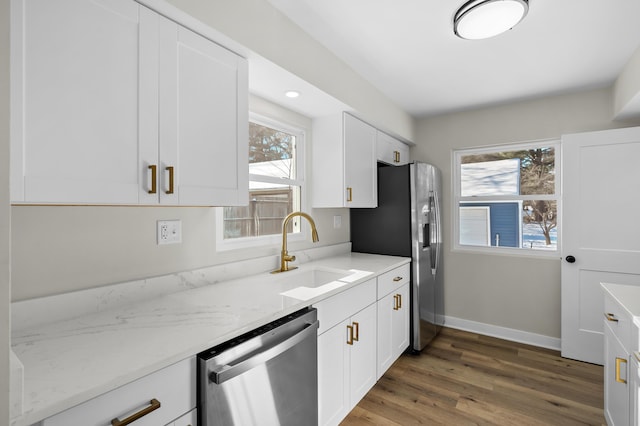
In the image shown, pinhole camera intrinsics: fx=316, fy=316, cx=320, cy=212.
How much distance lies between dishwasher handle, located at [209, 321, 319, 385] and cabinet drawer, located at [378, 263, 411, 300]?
2.94 ft

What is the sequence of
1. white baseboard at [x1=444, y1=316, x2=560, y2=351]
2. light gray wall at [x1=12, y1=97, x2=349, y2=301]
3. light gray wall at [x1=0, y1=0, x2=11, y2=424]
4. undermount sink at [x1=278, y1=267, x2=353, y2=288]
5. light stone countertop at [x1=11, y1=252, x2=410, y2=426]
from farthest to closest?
white baseboard at [x1=444, y1=316, x2=560, y2=351] → undermount sink at [x1=278, y1=267, x2=353, y2=288] → light gray wall at [x1=12, y1=97, x2=349, y2=301] → light stone countertop at [x1=11, y1=252, x2=410, y2=426] → light gray wall at [x1=0, y1=0, x2=11, y2=424]

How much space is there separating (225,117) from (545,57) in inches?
87.7

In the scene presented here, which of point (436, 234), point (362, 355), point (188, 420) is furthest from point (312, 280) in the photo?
point (436, 234)

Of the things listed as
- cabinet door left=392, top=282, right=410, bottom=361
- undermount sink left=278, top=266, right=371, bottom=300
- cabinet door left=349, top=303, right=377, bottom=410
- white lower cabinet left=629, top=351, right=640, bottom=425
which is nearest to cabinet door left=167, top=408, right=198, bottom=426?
undermount sink left=278, top=266, right=371, bottom=300

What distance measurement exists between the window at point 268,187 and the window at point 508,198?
194 cm

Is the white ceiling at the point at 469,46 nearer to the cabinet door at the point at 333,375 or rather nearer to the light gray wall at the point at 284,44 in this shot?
the light gray wall at the point at 284,44

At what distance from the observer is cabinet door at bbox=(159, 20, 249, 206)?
124 centimetres

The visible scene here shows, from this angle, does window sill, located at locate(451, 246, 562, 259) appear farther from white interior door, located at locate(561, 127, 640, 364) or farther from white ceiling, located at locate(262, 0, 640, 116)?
white ceiling, located at locate(262, 0, 640, 116)

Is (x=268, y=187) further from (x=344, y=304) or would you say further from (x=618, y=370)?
(x=618, y=370)

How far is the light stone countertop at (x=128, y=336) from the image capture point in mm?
765

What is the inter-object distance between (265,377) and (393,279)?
1.46 metres

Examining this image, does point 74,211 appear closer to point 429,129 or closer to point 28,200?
point 28,200

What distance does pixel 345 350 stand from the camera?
1852 mm

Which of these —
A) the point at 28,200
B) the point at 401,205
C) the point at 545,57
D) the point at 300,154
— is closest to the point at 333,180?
the point at 300,154
